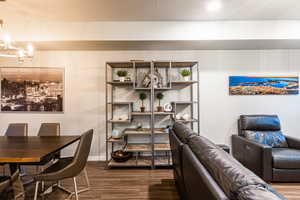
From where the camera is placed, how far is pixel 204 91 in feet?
12.1

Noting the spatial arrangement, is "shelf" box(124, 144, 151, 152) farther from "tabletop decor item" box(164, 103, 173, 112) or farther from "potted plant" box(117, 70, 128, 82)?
"potted plant" box(117, 70, 128, 82)

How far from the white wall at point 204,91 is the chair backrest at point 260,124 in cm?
36

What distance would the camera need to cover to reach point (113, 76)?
12.1 feet

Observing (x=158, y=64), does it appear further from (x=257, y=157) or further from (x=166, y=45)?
(x=257, y=157)

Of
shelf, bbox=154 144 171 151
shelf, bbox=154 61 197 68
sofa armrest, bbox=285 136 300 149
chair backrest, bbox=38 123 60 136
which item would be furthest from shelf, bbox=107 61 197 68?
sofa armrest, bbox=285 136 300 149

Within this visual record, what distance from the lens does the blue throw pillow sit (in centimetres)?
309

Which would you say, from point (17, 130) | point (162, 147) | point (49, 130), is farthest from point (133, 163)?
point (17, 130)

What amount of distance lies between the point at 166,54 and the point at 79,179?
287 centimetres

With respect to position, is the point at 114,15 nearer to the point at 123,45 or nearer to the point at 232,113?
the point at 123,45

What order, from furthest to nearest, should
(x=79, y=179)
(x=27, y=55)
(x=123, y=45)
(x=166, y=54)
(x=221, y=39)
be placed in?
(x=166, y=54) → (x=123, y=45) → (x=221, y=39) → (x=79, y=179) → (x=27, y=55)

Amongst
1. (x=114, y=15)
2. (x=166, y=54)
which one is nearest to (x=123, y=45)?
(x=114, y=15)

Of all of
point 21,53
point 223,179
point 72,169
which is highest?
point 21,53

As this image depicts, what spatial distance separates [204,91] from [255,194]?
10.2 ft

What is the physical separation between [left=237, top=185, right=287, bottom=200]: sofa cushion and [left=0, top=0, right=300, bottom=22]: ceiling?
8.16ft
